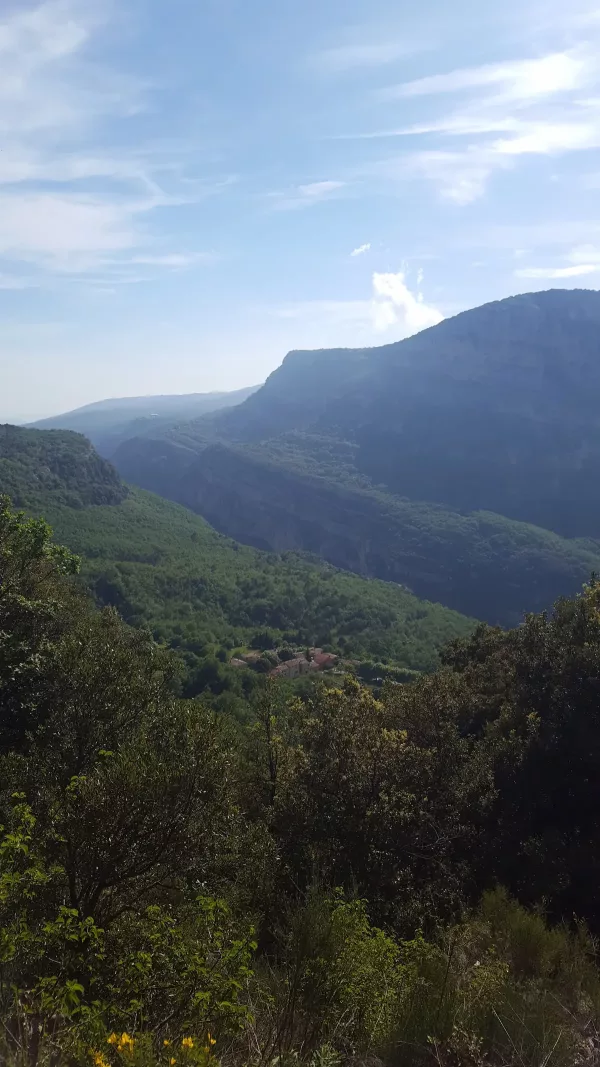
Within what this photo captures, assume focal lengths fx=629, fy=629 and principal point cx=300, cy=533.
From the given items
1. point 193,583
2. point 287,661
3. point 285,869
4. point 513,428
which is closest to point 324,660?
point 287,661

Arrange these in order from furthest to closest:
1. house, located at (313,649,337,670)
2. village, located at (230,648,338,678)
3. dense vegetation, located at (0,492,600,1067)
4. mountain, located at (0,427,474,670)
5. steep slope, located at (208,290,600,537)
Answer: steep slope, located at (208,290,600,537) → mountain, located at (0,427,474,670) → house, located at (313,649,337,670) → village, located at (230,648,338,678) → dense vegetation, located at (0,492,600,1067)

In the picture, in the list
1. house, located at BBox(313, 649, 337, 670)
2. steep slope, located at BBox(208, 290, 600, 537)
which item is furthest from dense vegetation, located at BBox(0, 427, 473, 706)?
steep slope, located at BBox(208, 290, 600, 537)

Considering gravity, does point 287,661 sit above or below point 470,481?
below

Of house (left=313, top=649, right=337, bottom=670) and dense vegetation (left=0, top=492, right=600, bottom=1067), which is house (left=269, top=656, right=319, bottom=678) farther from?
dense vegetation (left=0, top=492, right=600, bottom=1067)

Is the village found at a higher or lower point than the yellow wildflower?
lower

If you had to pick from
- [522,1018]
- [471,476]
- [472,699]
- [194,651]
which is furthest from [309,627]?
[471,476]

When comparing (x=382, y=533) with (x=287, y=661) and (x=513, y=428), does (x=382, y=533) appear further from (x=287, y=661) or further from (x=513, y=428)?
(x=287, y=661)
